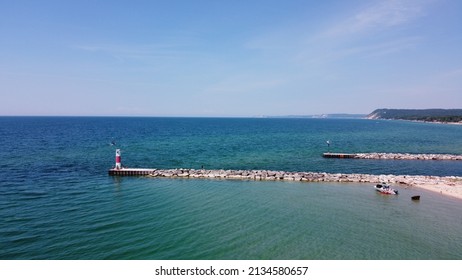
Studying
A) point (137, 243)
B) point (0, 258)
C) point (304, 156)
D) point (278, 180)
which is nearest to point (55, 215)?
point (0, 258)

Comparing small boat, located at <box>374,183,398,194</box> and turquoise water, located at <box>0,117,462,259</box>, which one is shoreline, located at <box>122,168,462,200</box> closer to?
turquoise water, located at <box>0,117,462,259</box>

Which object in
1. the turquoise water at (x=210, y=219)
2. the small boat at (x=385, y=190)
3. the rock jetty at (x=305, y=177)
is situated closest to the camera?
the turquoise water at (x=210, y=219)

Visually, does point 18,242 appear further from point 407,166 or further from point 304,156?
point 407,166

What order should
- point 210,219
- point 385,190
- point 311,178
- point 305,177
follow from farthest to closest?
point 305,177
point 311,178
point 385,190
point 210,219

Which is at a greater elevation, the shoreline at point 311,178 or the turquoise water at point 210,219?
the shoreline at point 311,178

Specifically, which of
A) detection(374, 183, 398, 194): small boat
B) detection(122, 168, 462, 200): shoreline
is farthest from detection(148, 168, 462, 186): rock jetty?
detection(374, 183, 398, 194): small boat

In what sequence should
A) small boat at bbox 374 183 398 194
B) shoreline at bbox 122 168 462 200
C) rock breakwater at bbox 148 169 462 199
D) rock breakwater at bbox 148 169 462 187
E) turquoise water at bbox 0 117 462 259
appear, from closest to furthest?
turquoise water at bbox 0 117 462 259
small boat at bbox 374 183 398 194
shoreline at bbox 122 168 462 200
rock breakwater at bbox 148 169 462 199
rock breakwater at bbox 148 169 462 187

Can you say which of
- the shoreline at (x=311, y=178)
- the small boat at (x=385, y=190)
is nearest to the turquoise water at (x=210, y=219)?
the small boat at (x=385, y=190)

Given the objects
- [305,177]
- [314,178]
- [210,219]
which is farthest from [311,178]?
[210,219]

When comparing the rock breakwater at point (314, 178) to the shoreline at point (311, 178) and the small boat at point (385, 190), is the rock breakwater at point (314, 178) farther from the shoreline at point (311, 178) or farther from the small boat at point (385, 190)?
the small boat at point (385, 190)

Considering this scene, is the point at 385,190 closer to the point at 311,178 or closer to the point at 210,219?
the point at 311,178

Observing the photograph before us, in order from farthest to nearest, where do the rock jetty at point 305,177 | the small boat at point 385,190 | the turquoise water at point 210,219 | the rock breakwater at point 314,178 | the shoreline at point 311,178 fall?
the rock jetty at point 305,177 → the rock breakwater at point 314,178 → the shoreline at point 311,178 → the small boat at point 385,190 → the turquoise water at point 210,219

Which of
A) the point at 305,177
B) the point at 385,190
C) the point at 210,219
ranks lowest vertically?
the point at 210,219
